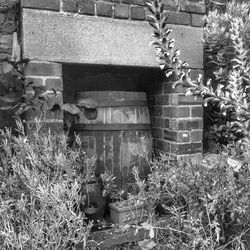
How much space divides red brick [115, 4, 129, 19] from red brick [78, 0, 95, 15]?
0.59ft

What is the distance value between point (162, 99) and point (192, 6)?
784 millimetres

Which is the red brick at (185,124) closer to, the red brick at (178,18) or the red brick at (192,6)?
the red brick at (178,18)

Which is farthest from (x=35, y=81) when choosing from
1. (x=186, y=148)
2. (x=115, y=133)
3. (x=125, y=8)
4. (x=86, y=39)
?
(x=186, y=148)

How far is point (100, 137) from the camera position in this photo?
2.36m

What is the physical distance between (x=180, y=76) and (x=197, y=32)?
1.63m

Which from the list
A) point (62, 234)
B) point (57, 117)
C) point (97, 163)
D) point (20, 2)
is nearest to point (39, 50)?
point (20, 2)

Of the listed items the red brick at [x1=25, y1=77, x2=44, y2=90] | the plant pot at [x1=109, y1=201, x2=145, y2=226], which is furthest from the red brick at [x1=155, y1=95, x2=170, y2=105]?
the red brick at [x1=25, y1=77, x2=44, y2=90]

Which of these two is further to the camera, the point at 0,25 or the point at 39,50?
the point at 0,25

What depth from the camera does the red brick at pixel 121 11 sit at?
2240mm

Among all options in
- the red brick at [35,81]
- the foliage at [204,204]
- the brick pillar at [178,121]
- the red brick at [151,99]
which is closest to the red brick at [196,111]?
the brick pillar at [178,121]

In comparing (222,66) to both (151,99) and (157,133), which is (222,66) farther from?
(157,133)

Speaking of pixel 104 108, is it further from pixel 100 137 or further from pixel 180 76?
→ pixel 180 76

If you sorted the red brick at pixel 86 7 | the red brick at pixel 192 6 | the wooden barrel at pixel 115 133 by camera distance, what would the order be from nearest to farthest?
1. the red brick at pixel 86 7
2. the wooden barrel at pixel 115 133
3. the red brick at pixel 192 6

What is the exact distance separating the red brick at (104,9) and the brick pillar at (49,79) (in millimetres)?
479
